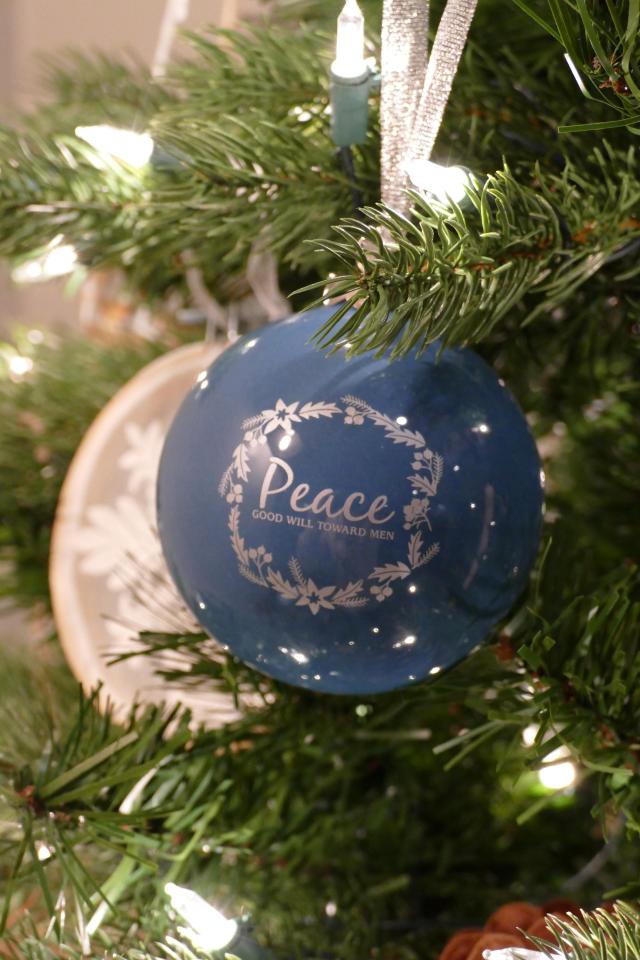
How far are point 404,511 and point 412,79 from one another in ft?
0.54

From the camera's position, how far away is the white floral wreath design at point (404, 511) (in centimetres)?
30

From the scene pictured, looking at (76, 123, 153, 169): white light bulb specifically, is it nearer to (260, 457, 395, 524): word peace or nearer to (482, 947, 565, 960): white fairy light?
(260, 457, 395, 524): word peace

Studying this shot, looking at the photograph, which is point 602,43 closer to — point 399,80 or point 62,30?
point 399,80

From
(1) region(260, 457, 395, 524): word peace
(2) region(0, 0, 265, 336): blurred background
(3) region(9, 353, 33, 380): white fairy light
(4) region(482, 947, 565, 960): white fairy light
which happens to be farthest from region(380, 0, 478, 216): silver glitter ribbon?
(2) region(0, 0, 265, 336): blurred background

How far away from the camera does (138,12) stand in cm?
111

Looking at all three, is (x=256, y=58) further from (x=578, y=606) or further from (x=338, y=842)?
(x=338, y=842)

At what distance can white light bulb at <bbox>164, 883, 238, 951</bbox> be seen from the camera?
34 centimetres

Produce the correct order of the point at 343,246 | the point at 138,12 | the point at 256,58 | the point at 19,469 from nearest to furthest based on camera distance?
the point at 343,246 → the point at 256,58 → the point at 19,469 → the point at 138,12

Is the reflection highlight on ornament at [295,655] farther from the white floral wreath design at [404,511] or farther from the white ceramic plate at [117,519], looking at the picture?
the white ceramic plate at [117,519]

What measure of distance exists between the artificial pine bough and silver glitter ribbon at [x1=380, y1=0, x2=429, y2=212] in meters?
0.02

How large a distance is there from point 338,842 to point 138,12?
1053mm

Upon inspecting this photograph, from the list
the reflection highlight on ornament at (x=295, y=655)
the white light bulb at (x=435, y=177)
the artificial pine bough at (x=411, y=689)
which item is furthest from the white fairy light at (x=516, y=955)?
the white light bulb at (x=435, y=177)

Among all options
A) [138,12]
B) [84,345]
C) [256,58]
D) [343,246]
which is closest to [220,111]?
[256,58]

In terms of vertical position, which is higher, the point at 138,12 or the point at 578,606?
the point at 138,12
